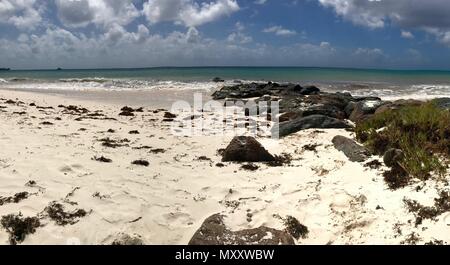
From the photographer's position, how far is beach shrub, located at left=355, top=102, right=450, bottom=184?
712cm

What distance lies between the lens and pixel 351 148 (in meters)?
9.73

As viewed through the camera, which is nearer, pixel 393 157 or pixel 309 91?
pixel 393 157

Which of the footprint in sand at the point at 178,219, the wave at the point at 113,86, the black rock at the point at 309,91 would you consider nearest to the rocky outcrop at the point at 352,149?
the footprint in sand at the point at 178,219

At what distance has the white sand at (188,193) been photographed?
5.93m

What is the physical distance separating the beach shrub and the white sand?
1.59ft

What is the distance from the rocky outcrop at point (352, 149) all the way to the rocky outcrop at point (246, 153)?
174 centimetres

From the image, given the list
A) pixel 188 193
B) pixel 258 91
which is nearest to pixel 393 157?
pixel 188 193

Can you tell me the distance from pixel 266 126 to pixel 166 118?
4212 millimetres

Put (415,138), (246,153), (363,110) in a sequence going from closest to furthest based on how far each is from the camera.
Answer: (415,138)
(246,153)
(363,110)

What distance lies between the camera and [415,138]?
8.66m

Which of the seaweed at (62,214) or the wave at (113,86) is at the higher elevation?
the wave at (113,86)

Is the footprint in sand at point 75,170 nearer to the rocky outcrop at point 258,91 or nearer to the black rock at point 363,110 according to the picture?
the black rock at point 363,110
